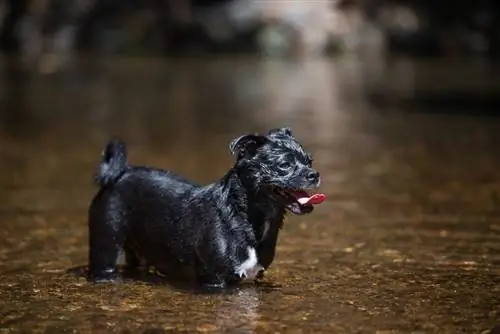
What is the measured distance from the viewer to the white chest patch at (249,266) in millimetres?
4457

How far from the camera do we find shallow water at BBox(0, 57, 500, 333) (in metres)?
4.29

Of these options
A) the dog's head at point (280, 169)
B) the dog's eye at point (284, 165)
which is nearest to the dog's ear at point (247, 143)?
the dog's head at point (280, 169)

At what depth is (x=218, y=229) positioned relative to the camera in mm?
4469

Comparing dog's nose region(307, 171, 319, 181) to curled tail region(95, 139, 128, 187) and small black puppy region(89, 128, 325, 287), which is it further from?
curled tail region(95, 139, 128, 187)

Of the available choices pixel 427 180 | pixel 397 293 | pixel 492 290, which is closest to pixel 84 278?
pixel 397 293

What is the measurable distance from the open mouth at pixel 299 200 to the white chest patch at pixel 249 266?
280mm

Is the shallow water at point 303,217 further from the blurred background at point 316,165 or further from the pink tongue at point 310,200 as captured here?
the pink tongue at point 310,200

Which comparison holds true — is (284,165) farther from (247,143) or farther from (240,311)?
(240,311)

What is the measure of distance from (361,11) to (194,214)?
33017 mm

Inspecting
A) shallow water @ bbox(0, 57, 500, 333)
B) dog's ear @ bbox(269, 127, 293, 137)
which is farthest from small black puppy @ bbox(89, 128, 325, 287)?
shallow water @ bbox(0, 57, 500, 333)

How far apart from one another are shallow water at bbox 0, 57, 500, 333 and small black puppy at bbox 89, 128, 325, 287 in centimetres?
15

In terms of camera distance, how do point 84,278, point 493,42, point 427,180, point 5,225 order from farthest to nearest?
point 493,42 < point 427,180 < point 5,225 < point 84,278

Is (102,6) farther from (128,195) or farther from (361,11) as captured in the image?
(128,195)

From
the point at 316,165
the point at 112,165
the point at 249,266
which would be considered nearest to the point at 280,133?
the point at 249,266
